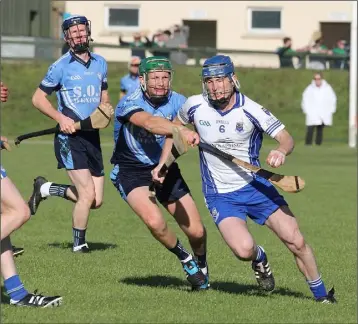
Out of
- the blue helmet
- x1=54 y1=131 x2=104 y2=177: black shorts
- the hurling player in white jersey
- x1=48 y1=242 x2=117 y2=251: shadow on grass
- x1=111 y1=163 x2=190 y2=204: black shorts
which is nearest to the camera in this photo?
the hurling player in white jersey

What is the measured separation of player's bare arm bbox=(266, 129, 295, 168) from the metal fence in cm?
2496

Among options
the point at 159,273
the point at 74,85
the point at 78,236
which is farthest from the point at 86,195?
the point at 159,273

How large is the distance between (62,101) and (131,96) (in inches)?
80.5

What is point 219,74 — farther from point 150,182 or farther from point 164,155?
point 150,182

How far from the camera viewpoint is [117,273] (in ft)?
32.1

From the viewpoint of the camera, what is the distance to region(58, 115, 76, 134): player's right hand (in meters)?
10.8

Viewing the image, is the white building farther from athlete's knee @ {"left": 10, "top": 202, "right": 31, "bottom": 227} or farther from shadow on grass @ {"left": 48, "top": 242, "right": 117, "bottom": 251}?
athlete's knee @ {"left": 10, "top": 202, "right": 31, "bottom": 227}

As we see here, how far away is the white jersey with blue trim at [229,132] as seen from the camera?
8.68 meters

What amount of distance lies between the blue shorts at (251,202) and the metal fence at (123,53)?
24742mm

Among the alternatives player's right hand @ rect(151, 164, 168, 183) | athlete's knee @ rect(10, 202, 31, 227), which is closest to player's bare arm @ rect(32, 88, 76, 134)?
player's right hand @ rect(151, 164, 168, 183)

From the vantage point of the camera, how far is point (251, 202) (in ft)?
28.8

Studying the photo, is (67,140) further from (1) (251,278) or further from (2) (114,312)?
(2) (114,312)

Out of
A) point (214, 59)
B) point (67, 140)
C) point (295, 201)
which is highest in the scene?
point (214, 59)

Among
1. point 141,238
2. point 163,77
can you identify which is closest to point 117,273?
point 163,77
